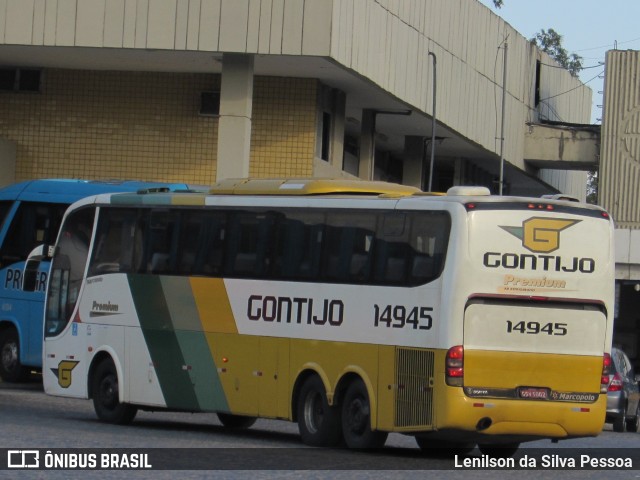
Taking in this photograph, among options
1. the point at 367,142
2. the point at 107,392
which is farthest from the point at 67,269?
the point at 367,142

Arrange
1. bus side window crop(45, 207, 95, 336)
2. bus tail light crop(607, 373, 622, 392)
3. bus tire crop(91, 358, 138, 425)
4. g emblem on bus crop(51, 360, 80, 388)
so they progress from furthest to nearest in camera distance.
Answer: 1. bus tail light crop(607, 373, 622, 392)
2. bus side window crop(45, 207, 95, 336)
3. g emblem on bus crop(51, 360, 80, 388)
4. bus tire crop(91, 358, 138, 425)

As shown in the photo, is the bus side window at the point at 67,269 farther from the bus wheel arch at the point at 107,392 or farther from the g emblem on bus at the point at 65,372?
the bus wheel arch at the point at 107,392

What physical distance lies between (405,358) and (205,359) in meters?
3.86

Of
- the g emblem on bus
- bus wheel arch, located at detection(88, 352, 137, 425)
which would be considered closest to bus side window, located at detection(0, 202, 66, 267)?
the g emblem on bus

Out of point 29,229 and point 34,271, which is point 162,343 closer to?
point 34,271

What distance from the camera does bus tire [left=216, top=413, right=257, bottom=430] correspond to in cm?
2234

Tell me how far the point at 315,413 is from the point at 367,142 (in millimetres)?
22625

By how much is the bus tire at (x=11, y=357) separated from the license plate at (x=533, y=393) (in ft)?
45.3

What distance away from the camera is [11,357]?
95.6ft

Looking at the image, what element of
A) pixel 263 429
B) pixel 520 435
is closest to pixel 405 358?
pixel 520 435

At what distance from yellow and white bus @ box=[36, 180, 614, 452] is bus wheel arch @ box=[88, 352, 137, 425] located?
3 cm

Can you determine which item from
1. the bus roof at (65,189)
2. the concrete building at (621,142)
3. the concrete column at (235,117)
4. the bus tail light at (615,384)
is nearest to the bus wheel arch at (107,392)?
the bus roof at (65,189)

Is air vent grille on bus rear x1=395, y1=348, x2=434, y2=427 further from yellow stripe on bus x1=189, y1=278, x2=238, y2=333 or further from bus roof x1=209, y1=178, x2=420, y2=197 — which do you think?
yellow stripe on bus x1=189, y1=278, x2=238, y2=333

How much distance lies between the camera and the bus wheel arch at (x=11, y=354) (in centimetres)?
2906
